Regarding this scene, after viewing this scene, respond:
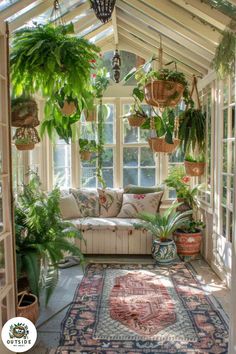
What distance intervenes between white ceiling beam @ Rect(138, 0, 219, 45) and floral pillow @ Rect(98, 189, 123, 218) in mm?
2467

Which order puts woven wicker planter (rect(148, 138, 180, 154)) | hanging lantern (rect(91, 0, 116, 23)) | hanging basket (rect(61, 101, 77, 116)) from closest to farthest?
hanging lantern (rect(91, 0, 116, 23))
hanging basket (rect(61, 101, 77, 116))
woven wicker planter (rect(148, 138, 180, 154))

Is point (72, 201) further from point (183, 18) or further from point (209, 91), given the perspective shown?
point (183, 18)

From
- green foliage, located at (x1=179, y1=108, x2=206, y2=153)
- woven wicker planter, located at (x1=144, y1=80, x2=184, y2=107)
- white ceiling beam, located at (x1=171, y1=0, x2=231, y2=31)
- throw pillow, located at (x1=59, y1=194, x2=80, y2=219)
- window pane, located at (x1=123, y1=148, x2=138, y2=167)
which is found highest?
white ceiling beam, located at (x1=171, y1=0, x2=231, y2=31)

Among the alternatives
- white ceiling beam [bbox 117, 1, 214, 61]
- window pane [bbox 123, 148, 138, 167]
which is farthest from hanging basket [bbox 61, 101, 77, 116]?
window pane [bbox 123, 148, 138, 167]

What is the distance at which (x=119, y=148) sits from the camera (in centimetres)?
510

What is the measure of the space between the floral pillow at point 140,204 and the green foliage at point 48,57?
2372 mm

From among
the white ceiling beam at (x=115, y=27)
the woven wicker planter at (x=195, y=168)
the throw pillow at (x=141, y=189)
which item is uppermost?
the white ceiling beam at (x=115, y=27)

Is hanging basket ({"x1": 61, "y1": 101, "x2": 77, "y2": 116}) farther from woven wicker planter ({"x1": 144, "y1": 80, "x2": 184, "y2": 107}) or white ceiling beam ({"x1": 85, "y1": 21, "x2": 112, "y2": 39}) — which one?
white ceiling beam ({"x1": 85, "y1": 21, "x2": 112, "y2": 39})

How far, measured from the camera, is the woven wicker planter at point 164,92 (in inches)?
113

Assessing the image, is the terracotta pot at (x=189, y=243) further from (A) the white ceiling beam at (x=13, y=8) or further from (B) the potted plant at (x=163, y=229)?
(A) the white ceiling beam at (x=13, y=8)

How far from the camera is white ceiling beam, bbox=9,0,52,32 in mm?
3111

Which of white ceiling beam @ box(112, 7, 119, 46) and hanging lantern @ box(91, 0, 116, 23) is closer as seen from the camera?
hanging lantern @ box(91, 0, 116, 23)

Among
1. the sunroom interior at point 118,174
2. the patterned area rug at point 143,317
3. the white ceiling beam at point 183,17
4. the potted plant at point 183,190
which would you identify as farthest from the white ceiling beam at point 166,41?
the patterned area rug at point 143,317

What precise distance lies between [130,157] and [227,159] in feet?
6.72
